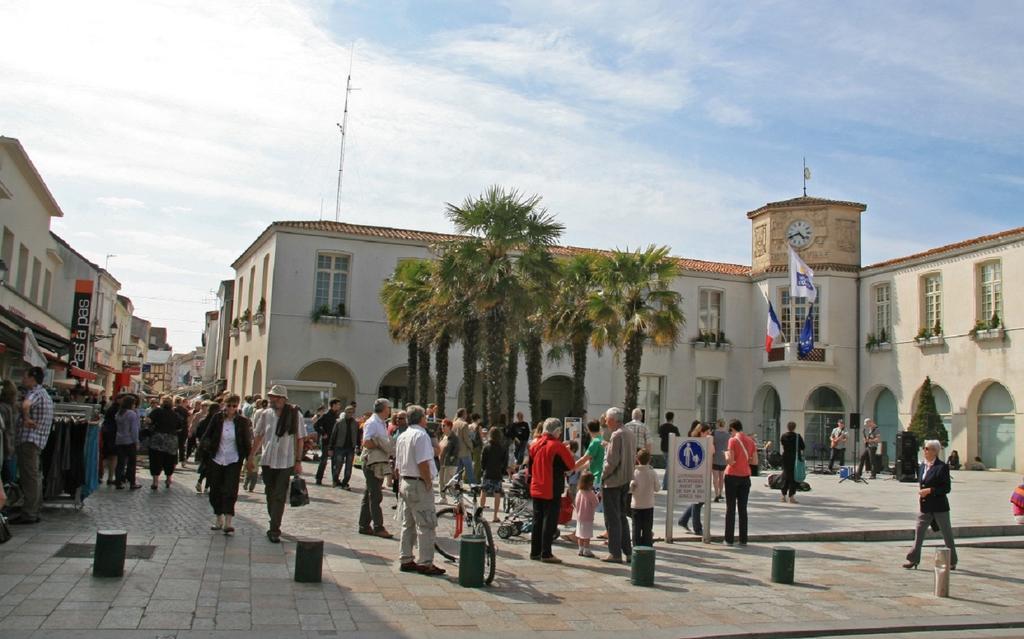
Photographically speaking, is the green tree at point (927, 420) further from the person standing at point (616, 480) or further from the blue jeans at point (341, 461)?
the person standing at point (616, 480)

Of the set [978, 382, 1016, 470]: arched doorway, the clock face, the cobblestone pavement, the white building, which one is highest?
the clock face

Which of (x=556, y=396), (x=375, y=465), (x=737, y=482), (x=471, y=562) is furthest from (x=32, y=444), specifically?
(x=556, y=396)

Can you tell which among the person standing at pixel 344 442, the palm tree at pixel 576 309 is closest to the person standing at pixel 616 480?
the person standing at pixel 344 442

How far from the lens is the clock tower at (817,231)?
34938mm

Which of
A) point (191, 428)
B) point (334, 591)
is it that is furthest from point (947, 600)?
point (191, 428)

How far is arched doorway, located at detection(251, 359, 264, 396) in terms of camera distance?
108ft

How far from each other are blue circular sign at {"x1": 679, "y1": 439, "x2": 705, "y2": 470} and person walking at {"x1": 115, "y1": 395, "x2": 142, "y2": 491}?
8.79 meters

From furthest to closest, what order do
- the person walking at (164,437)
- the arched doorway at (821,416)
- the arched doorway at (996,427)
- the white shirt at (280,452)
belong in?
the arched doorway at (821,416)
the arched doorway at (996,427)
the person walking at (164,437)
the white shirt at (280,452)

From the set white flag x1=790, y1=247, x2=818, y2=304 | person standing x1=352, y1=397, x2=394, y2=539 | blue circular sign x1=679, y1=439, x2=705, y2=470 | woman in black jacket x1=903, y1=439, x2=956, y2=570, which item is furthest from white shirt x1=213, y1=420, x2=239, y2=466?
white flag x1=790, y1=247, x2=818, y2=304

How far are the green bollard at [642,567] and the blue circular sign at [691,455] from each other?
3.43 m

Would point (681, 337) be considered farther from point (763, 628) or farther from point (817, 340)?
point (763, 628)

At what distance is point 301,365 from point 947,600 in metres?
25.7

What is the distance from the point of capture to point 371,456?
1148 centimetres

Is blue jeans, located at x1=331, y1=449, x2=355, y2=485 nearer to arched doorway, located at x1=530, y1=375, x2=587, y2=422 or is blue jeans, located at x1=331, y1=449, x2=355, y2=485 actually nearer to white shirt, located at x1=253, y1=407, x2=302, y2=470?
white shirt, located at x1=253, y1=407, x2=302, y2=470
